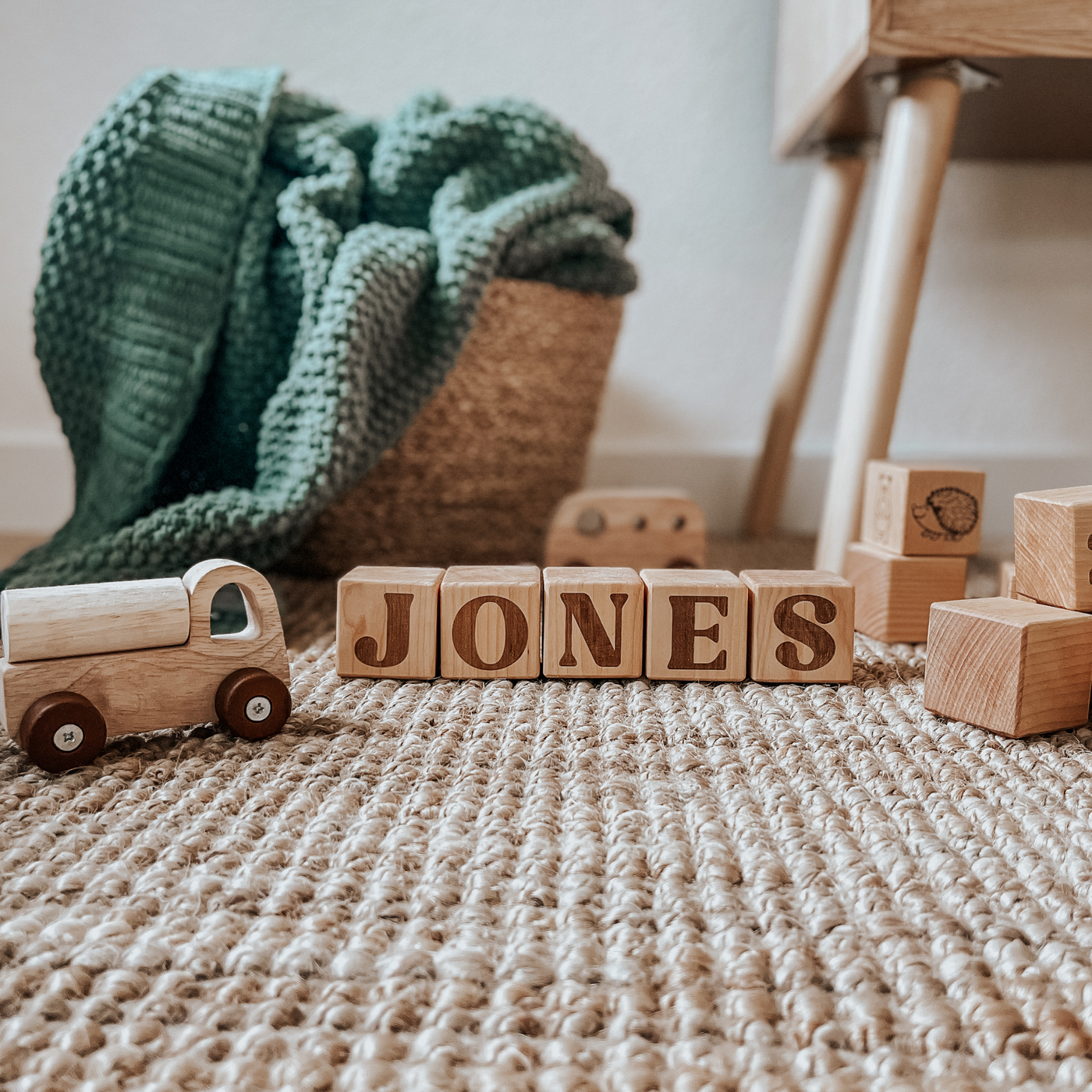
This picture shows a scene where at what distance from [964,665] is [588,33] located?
939mm

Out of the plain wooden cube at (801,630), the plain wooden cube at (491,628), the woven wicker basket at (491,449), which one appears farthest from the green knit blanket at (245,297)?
the plain wooden cube at (801,630)

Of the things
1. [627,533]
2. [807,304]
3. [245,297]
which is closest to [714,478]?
[807,304]

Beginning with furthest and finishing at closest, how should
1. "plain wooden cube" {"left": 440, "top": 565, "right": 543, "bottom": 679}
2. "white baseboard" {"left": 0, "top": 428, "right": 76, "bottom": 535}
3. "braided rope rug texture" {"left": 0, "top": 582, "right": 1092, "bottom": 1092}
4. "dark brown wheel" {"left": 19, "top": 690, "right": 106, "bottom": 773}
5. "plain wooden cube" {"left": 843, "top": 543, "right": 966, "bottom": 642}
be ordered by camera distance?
1. "white baseboard" {"left": 0, "top": 428, "right": 76, "bottom": 535}
2. "plain wooden cube" {"left": 843, "top": 543, "right": 966, "bottom": 642}
3. "plain wooden cube" {"left": 440, "top": 565, "right": 543, "bottom": 679}
4. "dark brown wheel" {"left": 19, "top": 690, "right": 106, "bottom": 773}
5. "braided rope rug texture" {"left": 0, "top": 582, "right": 1092, "bottom": 1092}

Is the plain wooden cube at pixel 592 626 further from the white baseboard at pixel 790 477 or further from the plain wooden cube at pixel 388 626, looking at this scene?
the white baseboard at pixel 790 477

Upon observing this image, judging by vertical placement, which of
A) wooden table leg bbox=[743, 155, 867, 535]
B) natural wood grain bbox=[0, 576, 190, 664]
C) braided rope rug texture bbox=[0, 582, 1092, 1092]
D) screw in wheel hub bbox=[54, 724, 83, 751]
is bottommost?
braided rope rug texture bbox=[0, 582, 1092, 1092]

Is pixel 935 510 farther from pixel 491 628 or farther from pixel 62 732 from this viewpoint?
pixel 62 732

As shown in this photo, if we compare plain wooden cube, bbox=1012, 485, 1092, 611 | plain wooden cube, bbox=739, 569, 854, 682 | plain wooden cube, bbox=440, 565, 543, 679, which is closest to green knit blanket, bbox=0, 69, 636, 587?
plain wooden cube, bbox=440, 565, 543, 679

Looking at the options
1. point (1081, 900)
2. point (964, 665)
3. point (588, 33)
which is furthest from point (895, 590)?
point (588, 33)

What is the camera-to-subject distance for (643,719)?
51 centimetres

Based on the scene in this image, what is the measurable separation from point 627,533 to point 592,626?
28 centimetres

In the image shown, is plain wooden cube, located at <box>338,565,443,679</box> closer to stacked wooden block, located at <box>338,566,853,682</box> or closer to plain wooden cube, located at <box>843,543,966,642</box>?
stacked wooden block, located at <box>338,566,853,682</box>

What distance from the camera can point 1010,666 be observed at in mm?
486

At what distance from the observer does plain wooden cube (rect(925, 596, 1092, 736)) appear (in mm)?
485

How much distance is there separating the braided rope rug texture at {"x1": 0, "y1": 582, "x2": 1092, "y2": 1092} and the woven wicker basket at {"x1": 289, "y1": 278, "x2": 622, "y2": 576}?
1.24 feet
